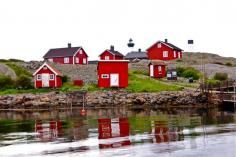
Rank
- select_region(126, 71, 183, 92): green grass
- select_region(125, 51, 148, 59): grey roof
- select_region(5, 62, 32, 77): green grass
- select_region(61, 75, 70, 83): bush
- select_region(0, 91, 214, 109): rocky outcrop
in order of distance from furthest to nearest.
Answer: select_region(125, 51, 148, 59): grey roof < select_region(5, 62, 32, 77): green grass < select_region(61, 75, 70, 83): bush < select_region(126, 71, 183, 92): green grass < select_region(0, 91, 214, 109): rocky outcrop

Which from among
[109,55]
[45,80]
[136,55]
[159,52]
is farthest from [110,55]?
[45,80]

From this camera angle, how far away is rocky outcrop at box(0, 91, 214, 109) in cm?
5731

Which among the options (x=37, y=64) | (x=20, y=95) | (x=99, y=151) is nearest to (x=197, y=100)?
(x=20, y=95)

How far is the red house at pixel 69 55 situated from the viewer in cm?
8444

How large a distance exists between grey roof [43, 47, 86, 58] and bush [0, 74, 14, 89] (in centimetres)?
1981

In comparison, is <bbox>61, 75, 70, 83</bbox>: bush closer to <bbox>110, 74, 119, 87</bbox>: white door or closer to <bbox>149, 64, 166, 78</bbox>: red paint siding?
<bbox>110, 74, 119, 87</bbox>: white door

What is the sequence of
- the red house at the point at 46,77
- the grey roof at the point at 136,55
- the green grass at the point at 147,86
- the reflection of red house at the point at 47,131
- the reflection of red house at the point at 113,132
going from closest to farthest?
1. the reflection of red house at the point at 113,132
2. the reflection of red house at the point at 47,131
3. the green grass at the point at 147,86
4. the red house at the point at 46,77
5. the grey roof at the point at 136,55

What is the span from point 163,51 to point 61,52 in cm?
1796

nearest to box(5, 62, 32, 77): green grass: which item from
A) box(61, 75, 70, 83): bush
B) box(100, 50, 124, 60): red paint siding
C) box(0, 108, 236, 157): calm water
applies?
box(61, 75, 70, 83): bush

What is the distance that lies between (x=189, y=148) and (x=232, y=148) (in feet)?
6.15

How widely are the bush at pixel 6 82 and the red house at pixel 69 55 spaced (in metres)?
19.5

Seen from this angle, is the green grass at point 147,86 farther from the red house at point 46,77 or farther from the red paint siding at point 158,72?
the red house at point 46,77

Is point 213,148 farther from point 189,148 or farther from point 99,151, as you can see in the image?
point 99,151

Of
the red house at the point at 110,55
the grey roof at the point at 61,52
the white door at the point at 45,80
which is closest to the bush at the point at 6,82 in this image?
the white door at the point at 45,80
